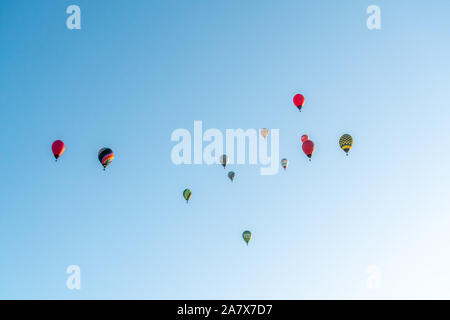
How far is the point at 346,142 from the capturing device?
29.0 meters

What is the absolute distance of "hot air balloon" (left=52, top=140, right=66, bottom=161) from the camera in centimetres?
2778

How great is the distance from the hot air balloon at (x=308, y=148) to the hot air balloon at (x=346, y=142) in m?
2.01

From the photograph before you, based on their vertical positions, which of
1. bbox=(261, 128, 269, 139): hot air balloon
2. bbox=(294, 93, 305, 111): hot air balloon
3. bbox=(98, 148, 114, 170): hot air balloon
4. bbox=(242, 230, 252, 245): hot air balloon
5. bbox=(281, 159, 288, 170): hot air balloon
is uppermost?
bbox=(294, 93, 305, 111): hot air balloon

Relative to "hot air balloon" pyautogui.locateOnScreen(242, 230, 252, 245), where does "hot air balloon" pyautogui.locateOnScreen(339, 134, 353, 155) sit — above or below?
above

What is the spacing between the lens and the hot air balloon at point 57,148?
2778cm

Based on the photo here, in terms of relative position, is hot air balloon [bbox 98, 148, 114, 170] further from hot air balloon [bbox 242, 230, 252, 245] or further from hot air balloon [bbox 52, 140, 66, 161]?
hot air balloon [bbox 242, 230, 252, 245]

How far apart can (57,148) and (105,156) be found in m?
2.96

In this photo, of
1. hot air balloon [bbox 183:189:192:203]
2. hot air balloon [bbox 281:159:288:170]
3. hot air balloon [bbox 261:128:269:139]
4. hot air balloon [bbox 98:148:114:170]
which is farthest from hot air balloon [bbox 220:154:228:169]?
hot air balloon [bbox 98:148:114:170]

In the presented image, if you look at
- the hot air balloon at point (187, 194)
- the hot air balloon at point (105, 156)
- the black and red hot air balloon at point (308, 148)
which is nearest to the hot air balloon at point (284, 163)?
the black and red hot air balloon at point (308, 148)

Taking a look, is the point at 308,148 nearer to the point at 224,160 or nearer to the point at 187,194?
the point at 224,160

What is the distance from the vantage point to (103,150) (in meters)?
28.4

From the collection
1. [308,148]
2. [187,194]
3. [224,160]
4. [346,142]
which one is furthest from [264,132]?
[187,194]

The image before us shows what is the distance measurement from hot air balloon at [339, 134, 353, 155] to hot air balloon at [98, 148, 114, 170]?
48.5 feet
